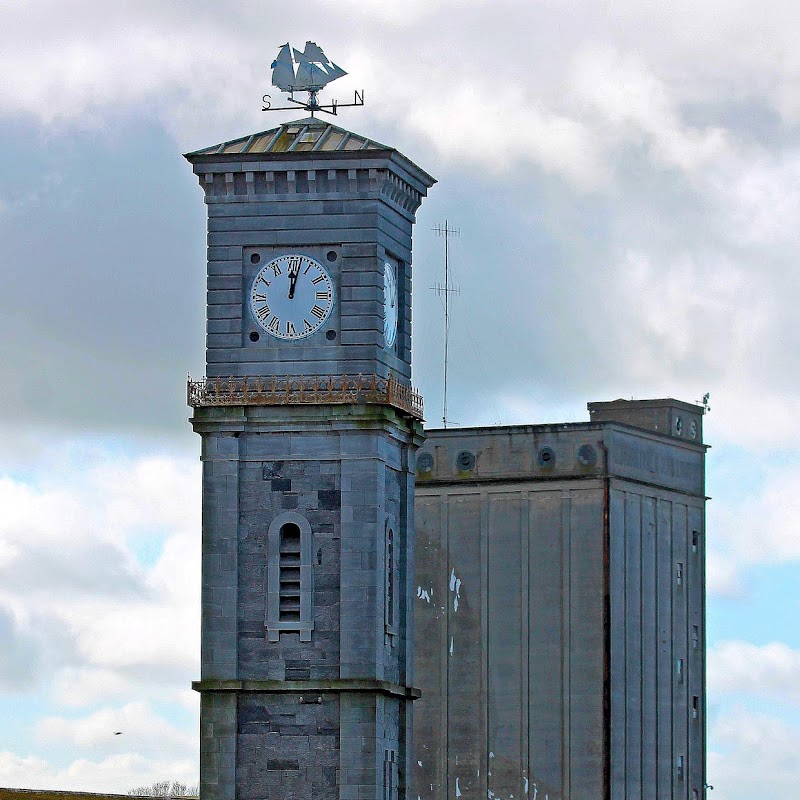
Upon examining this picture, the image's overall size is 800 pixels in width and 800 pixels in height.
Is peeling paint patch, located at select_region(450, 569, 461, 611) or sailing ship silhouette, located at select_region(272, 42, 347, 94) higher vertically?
sailing ship silhouette, located at select_region(272, 42, 347, 94)

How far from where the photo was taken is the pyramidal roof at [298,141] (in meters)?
105

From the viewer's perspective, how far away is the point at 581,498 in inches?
6358

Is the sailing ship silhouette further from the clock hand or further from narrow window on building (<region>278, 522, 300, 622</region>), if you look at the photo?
narrow window on building (<region>278, 522, 300, 622</region>)

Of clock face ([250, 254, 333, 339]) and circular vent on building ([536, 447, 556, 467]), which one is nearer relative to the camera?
clock face ([250, 254, 333, 339])

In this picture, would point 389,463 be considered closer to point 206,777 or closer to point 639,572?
point 206,777

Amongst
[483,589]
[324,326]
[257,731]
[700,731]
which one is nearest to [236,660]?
[257,731]

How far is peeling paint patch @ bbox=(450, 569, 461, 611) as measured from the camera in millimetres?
162625

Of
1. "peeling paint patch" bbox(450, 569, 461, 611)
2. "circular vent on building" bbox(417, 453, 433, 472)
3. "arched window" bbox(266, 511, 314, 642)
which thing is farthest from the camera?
"circular vent on building" bbox(417, 453, 433, 472)

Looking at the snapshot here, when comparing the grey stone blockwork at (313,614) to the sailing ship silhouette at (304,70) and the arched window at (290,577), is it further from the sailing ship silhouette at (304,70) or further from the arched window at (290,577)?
the sailing ship silhouette at (304,70)

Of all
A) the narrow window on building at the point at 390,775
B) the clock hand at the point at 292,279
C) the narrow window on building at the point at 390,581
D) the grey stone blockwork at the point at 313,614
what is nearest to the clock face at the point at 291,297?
the clock hand at the point at 292,279

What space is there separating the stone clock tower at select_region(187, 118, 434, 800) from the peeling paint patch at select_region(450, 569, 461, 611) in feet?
186

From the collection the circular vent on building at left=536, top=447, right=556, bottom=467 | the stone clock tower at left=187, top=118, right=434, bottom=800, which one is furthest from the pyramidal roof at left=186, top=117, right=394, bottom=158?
the circular vent on building at left=536, top=447, right=556, bottom=467

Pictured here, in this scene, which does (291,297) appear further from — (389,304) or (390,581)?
(390,581)

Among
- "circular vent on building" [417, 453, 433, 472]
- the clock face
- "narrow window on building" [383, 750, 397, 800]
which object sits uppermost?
"circular vent on building" [417, 453, 433, 472]
